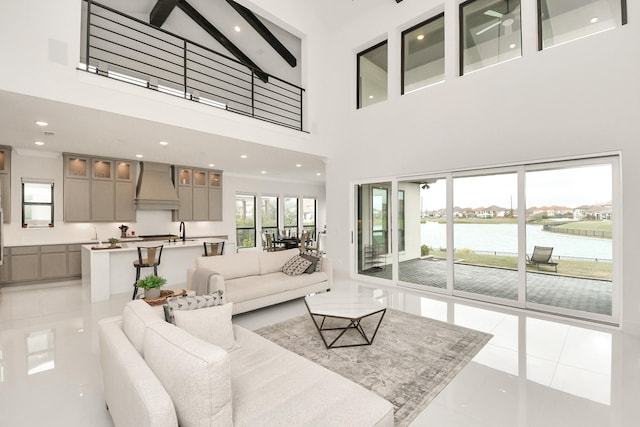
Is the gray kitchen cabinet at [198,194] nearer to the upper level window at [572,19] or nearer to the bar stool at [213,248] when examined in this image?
the bar stool at [213,248]

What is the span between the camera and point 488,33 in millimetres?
4965

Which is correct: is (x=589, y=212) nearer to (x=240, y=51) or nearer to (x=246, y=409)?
(x=246, y=409)

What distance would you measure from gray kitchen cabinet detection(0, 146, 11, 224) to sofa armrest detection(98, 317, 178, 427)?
647 cm

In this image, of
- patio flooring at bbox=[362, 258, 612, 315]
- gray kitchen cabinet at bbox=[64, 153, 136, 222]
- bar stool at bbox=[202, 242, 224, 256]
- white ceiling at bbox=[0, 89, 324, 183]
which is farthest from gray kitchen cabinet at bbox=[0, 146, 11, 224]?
patio flooring at bbox=[362, 258, 612, 315]

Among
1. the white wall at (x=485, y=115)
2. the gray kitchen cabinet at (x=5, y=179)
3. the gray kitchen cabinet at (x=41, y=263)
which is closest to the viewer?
the white wall at (x=485, y=115)

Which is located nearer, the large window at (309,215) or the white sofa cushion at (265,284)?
the white sofa cushion at (265,284)

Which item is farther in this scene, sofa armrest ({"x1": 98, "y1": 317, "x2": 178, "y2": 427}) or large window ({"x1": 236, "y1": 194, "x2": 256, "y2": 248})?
large window ({"x1": 236, "y1": 194, "x2": 256, "y2": 248})

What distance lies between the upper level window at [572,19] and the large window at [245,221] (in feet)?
28.5

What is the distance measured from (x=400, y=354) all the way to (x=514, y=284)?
8.96 ft

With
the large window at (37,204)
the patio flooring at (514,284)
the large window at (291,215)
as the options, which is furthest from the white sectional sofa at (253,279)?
the large window at (291,215)

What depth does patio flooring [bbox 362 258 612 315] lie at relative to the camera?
3.98 m

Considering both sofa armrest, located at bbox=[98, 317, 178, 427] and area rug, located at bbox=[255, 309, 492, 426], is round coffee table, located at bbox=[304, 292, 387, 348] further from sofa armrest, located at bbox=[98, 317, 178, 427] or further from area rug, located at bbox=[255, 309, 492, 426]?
sofa armrest, located at bbox=[98, 317, 178, 427]

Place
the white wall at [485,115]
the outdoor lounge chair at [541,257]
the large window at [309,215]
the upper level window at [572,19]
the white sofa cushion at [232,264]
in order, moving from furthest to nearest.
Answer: the large window at [309,215], the white sofa cushion at [232,264], the outdoor lounge chair at [541,257], the upper level window at [572,19], the white wall at [485,115]

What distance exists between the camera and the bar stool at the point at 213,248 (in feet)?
19.7
